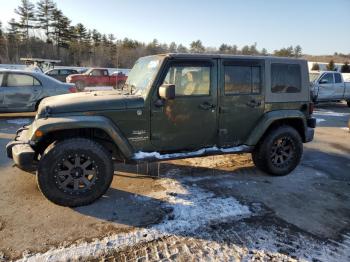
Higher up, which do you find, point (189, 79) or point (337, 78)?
point (337, 78)

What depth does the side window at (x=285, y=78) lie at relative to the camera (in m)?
5.54

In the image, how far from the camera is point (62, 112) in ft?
14.0

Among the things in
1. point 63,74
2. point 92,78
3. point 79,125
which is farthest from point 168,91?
point 63,74

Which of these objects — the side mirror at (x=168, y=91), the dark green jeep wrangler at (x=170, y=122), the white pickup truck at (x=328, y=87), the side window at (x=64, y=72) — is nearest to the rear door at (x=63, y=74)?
the side window at (x=64, y=72)

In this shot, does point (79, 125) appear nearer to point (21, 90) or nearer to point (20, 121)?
point (20, 121)

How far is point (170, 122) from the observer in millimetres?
4809

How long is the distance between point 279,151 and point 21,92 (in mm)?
7870

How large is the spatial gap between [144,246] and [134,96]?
6.95 feet

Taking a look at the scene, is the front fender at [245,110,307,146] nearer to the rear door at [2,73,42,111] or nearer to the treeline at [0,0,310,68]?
the rear door at [2,73,42,111]

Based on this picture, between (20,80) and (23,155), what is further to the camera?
(20,80)

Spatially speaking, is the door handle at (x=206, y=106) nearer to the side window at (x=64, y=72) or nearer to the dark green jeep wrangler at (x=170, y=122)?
the dark green jeep wrangler at (x=170, y=122)

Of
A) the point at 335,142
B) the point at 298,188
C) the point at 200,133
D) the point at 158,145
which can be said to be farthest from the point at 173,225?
the point at 335,142

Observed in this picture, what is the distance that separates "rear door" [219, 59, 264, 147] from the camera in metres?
5.15

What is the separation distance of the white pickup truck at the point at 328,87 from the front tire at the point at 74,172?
14.2 metres
